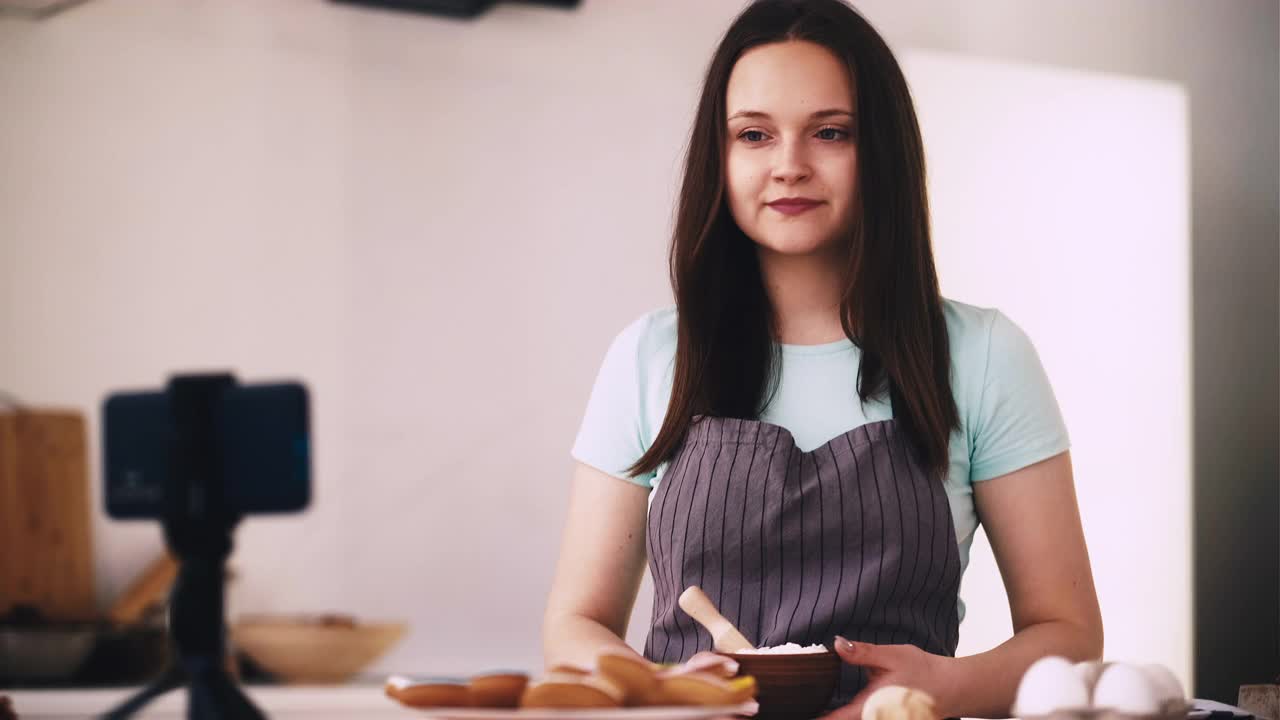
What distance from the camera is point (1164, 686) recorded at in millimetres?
735

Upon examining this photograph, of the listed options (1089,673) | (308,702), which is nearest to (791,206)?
(1089,673)

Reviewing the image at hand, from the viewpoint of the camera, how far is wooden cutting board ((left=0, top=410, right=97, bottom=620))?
7.30ft

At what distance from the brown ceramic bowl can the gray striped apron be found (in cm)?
24

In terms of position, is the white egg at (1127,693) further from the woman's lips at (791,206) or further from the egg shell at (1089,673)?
the woman's lips at (791,206)

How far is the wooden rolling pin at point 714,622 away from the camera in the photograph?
934 millimetres

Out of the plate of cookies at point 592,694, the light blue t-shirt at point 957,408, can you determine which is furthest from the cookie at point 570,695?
the light blue t-shirt at point 957,408

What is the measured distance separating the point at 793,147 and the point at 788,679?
0.52 metres

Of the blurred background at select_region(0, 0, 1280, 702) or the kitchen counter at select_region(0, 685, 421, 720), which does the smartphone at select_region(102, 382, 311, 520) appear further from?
the blurred background at select_region(0, 0, 1280, 702)

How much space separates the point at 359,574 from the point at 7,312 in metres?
0.86

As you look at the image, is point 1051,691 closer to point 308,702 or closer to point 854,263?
point 854,263

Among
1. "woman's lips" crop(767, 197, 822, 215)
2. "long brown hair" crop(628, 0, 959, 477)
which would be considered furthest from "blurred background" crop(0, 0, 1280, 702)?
"woman's lips" crop(767, 197, 822, 215)

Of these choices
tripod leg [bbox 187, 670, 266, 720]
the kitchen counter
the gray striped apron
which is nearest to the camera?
tripod leg [bbox 187, 670, 266, 720]

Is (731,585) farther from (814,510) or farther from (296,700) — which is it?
(296,700)

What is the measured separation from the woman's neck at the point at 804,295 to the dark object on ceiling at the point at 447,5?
5.19ft
